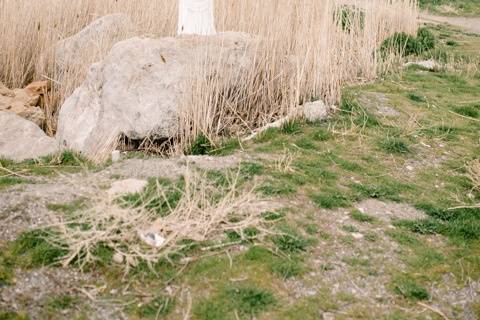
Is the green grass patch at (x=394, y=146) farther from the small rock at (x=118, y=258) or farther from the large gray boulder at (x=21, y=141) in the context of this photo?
the large gray boulder at (x=21, y=141)

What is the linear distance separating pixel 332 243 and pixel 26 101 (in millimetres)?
4543

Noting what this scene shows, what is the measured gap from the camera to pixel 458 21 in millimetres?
16500

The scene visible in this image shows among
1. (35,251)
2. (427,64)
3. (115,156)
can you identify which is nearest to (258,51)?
(115,156)

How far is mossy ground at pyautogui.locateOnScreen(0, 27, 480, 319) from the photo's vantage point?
327 cm

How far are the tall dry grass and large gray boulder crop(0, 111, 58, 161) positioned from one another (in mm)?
924

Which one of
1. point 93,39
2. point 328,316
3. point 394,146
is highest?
point 93,39

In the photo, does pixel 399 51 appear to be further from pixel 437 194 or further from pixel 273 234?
pixel 273 234

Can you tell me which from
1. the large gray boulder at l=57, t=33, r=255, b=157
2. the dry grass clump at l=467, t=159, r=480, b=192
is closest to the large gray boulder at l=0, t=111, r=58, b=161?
the large gray boulder at l=57, t=33, r=255, b=157

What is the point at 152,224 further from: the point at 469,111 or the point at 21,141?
the point at 469,111

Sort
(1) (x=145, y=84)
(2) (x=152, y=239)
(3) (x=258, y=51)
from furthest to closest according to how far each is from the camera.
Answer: (3) (x=258, y=51), (1) (x=145, y=84), (2) (x=152, y=239)

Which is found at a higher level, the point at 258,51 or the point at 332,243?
the point at 258,51

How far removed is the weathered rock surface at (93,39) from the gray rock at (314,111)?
106 inches

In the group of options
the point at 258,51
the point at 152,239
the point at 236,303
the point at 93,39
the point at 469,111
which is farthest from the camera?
the point at 93,39

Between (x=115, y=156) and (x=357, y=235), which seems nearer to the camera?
(x=357, y=235)
